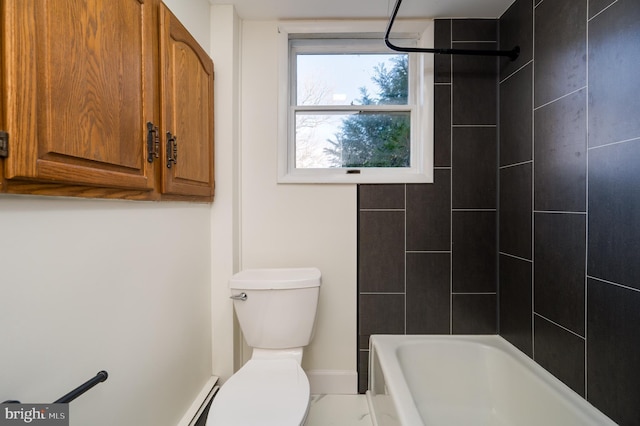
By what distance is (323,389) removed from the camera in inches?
67.4

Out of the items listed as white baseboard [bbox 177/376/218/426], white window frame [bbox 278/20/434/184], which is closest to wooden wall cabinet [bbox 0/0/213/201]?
white window frame [bbox 278/20/434/184]

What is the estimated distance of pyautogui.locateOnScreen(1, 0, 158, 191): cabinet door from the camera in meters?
0.58

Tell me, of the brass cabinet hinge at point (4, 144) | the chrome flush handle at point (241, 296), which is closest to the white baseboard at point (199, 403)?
the chrome flush handle at point (241, 296)

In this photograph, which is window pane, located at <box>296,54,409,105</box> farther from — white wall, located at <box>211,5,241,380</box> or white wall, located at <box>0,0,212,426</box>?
white wall, located at <box>0,0,212,426</box>

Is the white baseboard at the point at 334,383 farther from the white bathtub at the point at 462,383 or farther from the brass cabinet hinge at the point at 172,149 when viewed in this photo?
the brass cabinet hinge at the point at 172,149

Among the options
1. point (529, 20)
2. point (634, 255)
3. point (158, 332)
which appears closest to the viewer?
point (634, 255)

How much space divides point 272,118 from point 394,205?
3.02 feet

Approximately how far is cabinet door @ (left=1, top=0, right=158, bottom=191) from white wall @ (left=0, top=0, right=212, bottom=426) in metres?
0.11

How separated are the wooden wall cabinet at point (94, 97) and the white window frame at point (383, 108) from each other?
58 cm

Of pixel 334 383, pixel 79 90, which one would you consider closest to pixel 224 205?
pixel 79 90

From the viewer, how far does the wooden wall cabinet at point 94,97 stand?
1.91ft

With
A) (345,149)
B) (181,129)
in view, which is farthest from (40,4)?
(345,149)

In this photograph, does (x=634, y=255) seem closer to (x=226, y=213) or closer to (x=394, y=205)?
(x=394, y=205)

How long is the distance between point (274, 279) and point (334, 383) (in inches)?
31.8
